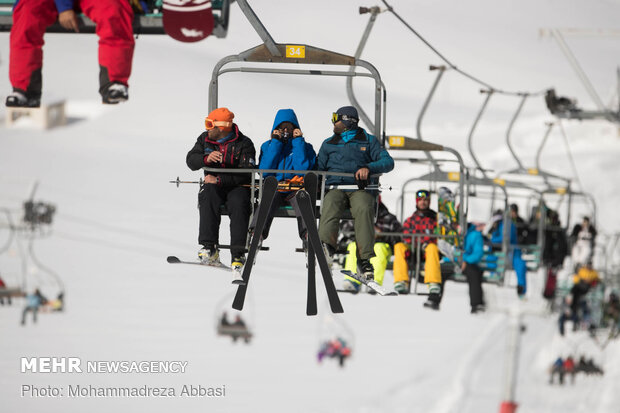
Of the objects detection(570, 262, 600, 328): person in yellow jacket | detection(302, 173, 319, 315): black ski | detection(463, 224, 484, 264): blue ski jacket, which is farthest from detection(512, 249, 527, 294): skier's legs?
detection(302, 173, 319, 315): black ski

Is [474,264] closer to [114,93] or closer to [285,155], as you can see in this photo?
[285,155]

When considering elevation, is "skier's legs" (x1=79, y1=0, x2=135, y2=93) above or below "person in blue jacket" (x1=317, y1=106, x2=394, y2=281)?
above

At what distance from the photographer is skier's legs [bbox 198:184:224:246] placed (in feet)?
19.2

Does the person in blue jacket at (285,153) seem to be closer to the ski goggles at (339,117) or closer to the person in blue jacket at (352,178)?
the person in blue jacket at (352,178)

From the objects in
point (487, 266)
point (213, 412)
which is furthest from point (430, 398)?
point (487, 266)

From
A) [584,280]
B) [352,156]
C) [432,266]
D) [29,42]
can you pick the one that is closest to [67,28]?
[29,42]

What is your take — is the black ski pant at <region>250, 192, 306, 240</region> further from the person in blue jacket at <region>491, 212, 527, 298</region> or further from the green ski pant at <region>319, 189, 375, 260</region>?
the person in blue jacket at <region>491, 212, 527, 298</region>

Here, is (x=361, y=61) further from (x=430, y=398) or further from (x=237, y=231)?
(x=430, y=398)

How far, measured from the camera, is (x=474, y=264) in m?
10.1

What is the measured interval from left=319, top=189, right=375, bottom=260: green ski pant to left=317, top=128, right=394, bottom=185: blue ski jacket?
0.10 metres

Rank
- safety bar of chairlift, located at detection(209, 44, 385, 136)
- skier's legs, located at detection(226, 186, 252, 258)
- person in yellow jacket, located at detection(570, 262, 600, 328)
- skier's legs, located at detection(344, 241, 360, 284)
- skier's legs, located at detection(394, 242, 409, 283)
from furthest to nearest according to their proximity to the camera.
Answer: person in yellow jacket, located at detection(570, 262, 600, 328)
skier's legs, located at detection(394, 242, 409, 283)
skier's legs, located at detection(344, 241, 360, 284)
safety bar of chairlift, located at detection(209, 44, 385, 136)
skier's legs, located at detection(226, 186, 252, 258)

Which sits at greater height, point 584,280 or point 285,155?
point 285,155

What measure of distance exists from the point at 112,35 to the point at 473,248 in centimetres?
535

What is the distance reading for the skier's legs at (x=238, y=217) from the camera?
5.82 metres
